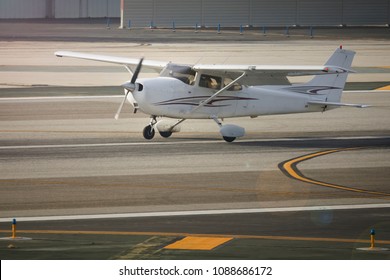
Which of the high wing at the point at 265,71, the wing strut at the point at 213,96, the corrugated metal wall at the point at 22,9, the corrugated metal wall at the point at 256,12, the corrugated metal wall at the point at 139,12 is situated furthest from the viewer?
the corrugated metal wall at the point at 22,9

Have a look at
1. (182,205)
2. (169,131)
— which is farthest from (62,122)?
(182,205)

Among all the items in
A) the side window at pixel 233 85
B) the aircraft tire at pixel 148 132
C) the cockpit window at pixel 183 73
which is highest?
the cockpit window at pixel 183 73

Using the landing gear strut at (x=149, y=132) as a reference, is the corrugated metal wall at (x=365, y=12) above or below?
above

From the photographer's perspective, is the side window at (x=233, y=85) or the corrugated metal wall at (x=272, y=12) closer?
the side window at (x=233, y=85)

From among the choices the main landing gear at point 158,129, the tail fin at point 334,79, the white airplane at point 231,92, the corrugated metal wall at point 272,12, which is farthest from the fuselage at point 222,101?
the corrugated metal wall at point 272,12

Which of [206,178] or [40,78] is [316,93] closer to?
[206,178]

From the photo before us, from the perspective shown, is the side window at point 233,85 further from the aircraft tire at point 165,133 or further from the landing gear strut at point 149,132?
the landing gear strut at point 149,132

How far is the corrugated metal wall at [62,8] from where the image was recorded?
109m

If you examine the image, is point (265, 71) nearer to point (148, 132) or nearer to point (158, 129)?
point (158, 129)

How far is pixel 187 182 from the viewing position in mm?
23188

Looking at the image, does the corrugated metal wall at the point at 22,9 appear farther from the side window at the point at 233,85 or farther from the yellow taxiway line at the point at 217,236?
the yellow taxiway line at the point at 217,236

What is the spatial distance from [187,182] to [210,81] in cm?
669

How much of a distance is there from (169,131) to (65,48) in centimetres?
3772

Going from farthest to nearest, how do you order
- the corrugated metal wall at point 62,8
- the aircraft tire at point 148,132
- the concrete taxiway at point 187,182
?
1. the corrugated metal wall at point 62,8
2. the aircraft tire at point 148,132
3. the concrete taxiway at point 187,182
